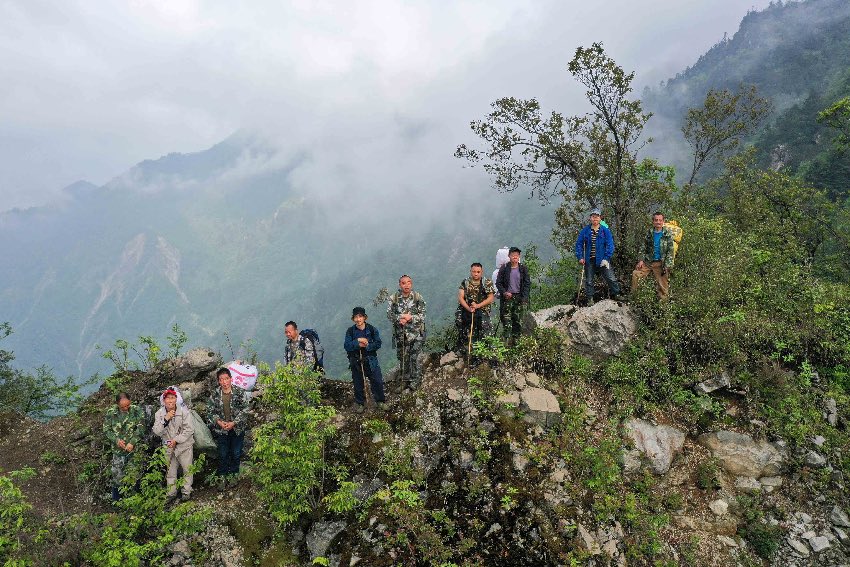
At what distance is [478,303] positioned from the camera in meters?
9.19

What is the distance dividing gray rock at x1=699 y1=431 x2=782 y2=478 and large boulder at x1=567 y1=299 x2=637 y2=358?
7.79 feet

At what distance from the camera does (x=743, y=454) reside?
7.30m

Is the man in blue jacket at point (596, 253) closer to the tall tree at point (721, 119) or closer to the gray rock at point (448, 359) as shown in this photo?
the gray rock at point (448, 359)

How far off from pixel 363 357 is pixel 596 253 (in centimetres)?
643

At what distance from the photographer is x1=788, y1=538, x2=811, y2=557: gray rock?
20.9 ft

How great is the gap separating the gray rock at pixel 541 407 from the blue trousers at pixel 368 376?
3023 millimetres

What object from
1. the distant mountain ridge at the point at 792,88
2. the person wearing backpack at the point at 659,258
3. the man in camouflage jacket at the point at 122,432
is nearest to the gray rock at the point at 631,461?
the person wearing backpack at the point at 659,258

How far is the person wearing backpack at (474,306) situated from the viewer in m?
9.20

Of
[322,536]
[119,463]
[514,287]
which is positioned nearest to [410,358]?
Answer: [514,287]

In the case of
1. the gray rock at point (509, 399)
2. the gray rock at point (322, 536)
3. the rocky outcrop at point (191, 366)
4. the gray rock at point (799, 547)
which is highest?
the rocky outcrop at point (191, 366)

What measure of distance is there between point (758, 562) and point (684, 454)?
5.65 ft

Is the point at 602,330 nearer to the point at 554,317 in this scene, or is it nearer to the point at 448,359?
the point at 554,317

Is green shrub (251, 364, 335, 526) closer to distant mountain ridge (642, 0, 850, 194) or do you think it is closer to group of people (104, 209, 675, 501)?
group of people (104, 209, 675, 501)

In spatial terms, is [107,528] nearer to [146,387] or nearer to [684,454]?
[146,387]
